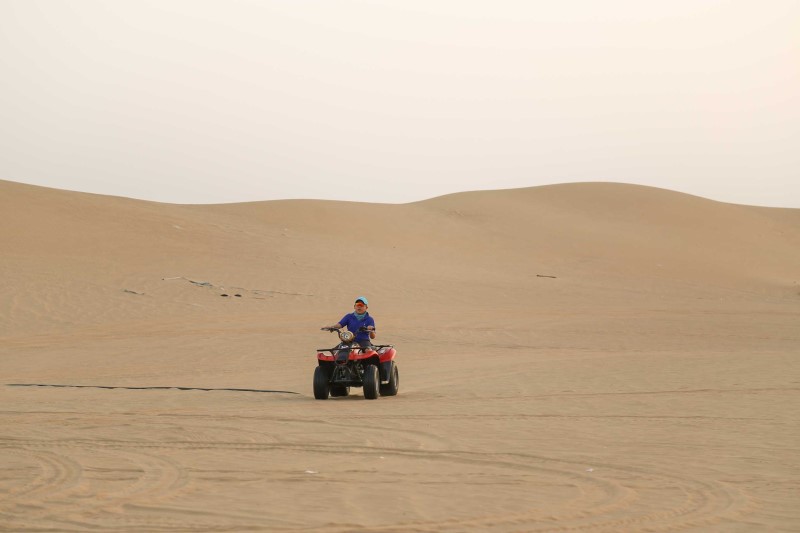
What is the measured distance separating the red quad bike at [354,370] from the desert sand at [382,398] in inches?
12.1

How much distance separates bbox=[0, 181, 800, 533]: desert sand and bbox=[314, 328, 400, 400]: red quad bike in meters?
0.31

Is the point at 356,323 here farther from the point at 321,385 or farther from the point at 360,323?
the point at 321,385

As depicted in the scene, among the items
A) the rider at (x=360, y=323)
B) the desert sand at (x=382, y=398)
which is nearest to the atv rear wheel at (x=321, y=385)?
the desert sand at (x=382, y=398)

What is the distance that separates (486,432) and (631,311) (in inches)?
803

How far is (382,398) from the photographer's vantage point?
42.2ft

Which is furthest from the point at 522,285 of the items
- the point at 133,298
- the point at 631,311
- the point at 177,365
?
the point at 177,365

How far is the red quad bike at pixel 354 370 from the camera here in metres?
12.7

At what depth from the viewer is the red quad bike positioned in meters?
12.7

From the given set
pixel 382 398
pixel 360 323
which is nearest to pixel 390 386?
pixel 382 398

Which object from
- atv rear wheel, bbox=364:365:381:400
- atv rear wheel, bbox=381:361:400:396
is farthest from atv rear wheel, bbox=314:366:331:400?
atv rear wheel, bbox=381:361:400:396

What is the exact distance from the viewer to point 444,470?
7.30m

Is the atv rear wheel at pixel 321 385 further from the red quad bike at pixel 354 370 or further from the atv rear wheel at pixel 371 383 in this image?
the atv rear wheel at pixel 371 383

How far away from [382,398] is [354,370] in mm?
513

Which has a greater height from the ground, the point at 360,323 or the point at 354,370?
the point at 360,323
